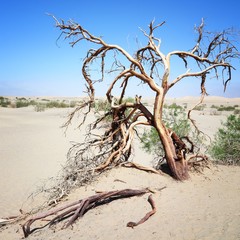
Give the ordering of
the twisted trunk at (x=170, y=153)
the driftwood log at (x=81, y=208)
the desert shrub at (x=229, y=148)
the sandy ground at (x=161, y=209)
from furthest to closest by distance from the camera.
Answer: the desert shrub at (x=229, y=148)
the twisted trunk at (x=170, y=153)
the driftwood log at (x=81, y=208)
the sandy ground at (x=161, y=209)

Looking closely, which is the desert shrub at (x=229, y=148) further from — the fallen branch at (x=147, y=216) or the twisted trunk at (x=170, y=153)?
the fallen branch at (x=147, y=216)

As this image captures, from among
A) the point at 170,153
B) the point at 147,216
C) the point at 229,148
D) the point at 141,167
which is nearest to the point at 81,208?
the point at 147,216

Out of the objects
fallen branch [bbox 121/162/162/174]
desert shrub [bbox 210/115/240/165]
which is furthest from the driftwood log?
desert shrub [bbox 210/115/240/165]

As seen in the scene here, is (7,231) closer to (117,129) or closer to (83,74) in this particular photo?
(117,129)

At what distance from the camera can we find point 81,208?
4.13 m

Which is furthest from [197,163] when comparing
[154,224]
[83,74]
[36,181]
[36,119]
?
[36,119]

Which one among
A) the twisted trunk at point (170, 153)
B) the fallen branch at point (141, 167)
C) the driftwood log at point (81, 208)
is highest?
the twisted trunk at point (170, 153)

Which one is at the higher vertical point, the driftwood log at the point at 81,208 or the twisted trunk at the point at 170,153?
the twisted trunk at the point at 170,153

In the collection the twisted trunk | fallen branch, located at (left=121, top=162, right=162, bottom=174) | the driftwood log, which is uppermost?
the twisted trunk

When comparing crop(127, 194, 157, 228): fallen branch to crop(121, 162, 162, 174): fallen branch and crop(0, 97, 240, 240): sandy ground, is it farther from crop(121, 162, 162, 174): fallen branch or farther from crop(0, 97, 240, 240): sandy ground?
crop(121, 162, 162, 174): fallen branch

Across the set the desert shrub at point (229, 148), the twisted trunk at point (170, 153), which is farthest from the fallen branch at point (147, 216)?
the desert shrub at point (229, 148)

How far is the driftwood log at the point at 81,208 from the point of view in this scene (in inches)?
156

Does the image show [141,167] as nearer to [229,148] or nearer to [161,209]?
[161,209]

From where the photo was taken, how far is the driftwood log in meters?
3.95
